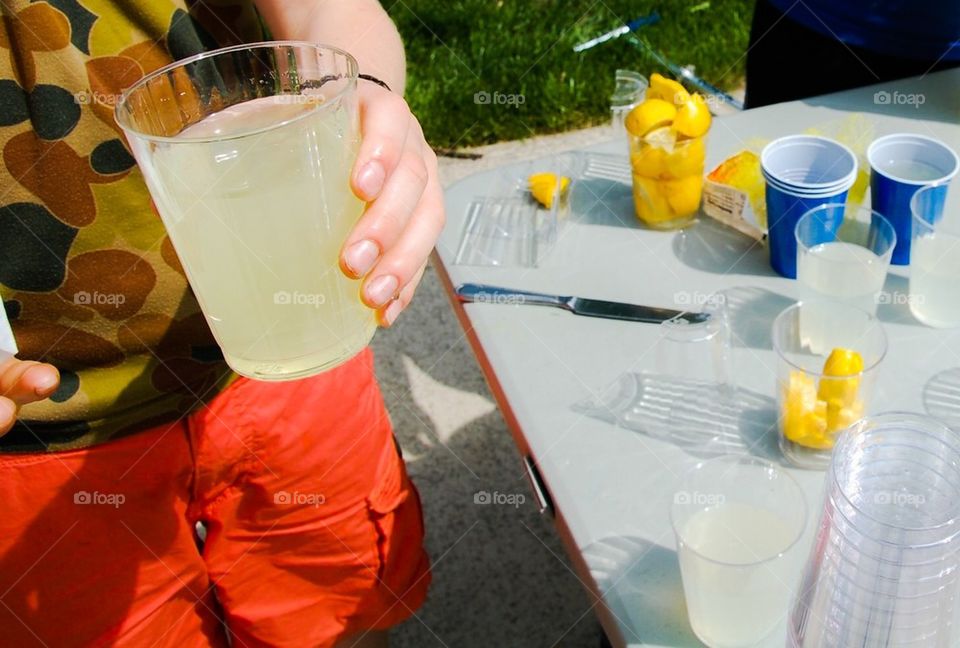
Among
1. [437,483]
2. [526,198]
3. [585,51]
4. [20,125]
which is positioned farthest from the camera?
[585,51]

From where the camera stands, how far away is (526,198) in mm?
1563

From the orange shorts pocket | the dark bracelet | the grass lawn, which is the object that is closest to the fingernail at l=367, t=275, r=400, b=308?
the dark bracelet

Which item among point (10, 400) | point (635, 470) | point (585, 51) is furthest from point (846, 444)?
point (585, 51)

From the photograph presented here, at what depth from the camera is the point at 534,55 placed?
347 cm

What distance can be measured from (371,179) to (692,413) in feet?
1.78

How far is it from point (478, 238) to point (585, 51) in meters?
2.20

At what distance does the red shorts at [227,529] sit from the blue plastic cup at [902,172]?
802 millimetres

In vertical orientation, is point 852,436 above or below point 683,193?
above

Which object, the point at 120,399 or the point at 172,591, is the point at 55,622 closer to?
the point at 172,591

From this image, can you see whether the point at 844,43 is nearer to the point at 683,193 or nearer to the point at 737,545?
the point at 683,193

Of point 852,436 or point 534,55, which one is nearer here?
point 852,436

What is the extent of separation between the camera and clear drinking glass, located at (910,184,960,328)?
1229 mm

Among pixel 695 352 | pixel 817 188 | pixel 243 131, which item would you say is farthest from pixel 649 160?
pixel 243 131

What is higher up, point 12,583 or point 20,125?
point 20,125
